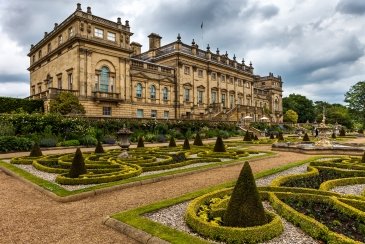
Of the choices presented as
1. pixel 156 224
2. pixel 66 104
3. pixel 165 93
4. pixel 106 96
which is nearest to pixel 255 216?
pixel 156 224

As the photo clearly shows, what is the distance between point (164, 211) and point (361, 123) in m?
79.8

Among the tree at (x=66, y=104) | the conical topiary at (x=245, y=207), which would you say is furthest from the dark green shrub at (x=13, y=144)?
the conical topiary at (x=245, y=207)

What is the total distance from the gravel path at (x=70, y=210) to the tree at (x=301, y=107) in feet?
259

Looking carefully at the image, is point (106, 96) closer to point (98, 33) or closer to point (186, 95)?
point (98, 33)

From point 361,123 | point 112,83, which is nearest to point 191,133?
point 112,83

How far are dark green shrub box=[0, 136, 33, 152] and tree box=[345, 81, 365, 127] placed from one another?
72487 millimetres

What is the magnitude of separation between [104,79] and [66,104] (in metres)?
7.51

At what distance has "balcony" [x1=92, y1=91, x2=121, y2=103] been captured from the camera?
32.2 metres

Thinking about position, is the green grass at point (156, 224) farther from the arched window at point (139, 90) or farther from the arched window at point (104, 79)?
the arched window at point (139, 90)

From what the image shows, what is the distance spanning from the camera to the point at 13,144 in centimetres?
1836

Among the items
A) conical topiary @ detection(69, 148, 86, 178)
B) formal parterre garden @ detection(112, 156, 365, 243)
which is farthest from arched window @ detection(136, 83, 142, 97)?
formal parterre garden @ detection(112, 156, 365, 243)

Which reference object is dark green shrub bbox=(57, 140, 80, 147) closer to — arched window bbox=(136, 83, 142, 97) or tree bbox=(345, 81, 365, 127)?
arched window bbox=(136, 83, 142, 97)

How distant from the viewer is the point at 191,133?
32.5 meters

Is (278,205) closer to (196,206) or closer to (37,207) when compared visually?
(196,206)
